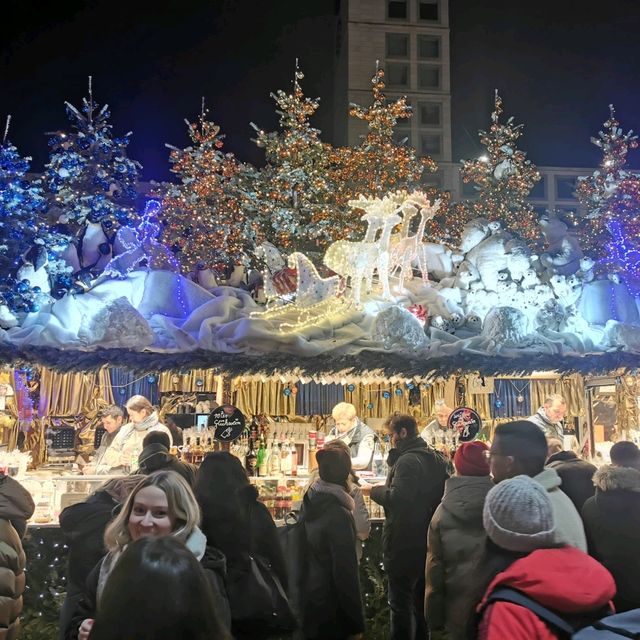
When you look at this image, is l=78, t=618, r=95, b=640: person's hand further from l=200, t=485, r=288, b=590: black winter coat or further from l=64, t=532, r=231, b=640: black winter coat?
l=200, t=485, r=288, b=590: black winter coat

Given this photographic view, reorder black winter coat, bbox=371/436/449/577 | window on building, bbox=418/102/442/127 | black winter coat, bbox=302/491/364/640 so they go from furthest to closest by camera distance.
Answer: window on building, bbox=418/102/442/127 < black winter coat, bbox=371/436/449/577 < black winter coat, bbox=302/491/364/640

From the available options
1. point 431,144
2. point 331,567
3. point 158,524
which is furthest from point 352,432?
point 431,144

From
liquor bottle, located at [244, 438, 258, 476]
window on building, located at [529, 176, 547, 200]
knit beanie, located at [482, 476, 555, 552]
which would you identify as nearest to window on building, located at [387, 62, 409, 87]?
window on building, located at [529, 176, 547, 200]

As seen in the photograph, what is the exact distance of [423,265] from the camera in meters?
8.16

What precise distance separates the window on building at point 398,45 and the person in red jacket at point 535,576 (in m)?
33.7

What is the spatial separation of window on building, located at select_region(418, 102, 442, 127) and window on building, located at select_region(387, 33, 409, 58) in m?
2.55

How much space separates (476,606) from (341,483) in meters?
2.70

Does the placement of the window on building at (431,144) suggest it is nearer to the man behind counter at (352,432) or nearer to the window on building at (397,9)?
the window on building at (397,9)

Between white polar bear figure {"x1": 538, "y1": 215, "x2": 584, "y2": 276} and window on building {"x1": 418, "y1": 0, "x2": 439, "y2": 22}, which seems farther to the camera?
window on building {"x1": 418, "y1": 0, "x2": 439, "y2": 22}

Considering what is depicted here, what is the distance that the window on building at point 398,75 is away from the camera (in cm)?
3344

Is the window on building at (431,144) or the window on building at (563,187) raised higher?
the window on building at (431,144)

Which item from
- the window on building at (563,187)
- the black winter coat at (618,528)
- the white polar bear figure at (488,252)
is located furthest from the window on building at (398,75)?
the black winter coat at (618,528)

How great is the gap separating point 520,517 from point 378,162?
13.4 metres

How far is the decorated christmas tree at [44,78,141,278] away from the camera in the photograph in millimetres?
9781
